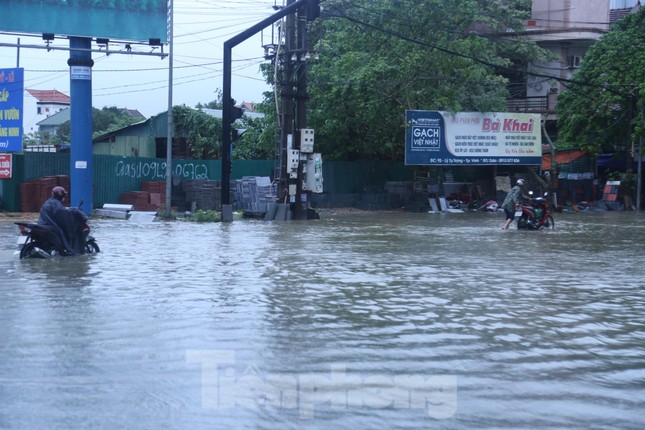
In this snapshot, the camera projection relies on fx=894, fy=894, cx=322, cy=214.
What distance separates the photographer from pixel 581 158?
45812 millimetres

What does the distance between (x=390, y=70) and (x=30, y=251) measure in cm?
2225

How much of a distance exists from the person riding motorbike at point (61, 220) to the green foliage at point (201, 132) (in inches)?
1158

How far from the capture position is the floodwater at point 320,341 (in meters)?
6.07

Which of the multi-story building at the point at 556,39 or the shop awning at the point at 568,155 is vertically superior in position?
the multi-story building at the point at 556,39

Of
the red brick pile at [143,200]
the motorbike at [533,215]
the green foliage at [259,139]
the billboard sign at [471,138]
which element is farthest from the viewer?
the green foliage at [259,139]

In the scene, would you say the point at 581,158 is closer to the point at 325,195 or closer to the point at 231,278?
the point at 325,195

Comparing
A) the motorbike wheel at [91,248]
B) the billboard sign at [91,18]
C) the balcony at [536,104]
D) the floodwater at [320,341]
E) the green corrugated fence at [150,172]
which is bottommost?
the floodwater at [320,341]

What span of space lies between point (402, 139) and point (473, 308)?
29.3m

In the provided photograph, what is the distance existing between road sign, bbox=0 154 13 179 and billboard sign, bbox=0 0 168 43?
4251mm

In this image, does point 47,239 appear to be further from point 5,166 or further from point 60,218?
point 5,166

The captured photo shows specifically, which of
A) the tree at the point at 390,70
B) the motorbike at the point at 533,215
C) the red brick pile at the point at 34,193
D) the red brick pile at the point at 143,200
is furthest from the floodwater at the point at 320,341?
the tree at the point at 390,70

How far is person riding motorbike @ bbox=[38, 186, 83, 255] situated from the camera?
15.3m

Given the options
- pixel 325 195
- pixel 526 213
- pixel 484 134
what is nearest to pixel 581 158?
pixel 484 134

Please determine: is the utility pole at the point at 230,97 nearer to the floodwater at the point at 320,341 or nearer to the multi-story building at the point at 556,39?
the floodwater at the point at 320,341
